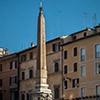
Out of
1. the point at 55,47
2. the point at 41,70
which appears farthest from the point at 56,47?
the point at 41,70

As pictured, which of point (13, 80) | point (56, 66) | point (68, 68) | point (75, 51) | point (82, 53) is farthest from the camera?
point (13, 80)

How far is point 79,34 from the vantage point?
52.9 metres

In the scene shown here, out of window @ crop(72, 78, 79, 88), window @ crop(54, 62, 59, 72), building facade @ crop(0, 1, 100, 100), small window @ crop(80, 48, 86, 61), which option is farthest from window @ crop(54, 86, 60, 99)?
small window @ crop(80, 48, 86, 61)

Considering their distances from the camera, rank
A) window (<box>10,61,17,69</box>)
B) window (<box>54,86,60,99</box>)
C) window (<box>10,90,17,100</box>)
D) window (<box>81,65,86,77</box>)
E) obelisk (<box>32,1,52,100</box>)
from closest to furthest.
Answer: obelisk (<box>32,1,52,100</box>)
window (<box>81,65,86,77</box>)
window (<box>54,86,60,99</box>)
window (<box>10,90,17,100</box>)
window (<box>10,61,17,69</box>)

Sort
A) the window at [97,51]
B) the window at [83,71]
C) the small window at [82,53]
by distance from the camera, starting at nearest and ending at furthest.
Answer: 1. the window at [97,51]
2. the window at [83,71]
3. the small window at [82,53]

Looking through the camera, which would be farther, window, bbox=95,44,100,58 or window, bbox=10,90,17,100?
window, bbox=10,90,17,100

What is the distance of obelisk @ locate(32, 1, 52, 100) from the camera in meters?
30.1

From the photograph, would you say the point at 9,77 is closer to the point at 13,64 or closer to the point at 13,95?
the point at 13,64

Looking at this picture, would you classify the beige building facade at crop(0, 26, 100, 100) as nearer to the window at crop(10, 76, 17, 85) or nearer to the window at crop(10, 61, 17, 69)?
the window at crop(10, 76, 17, 85)

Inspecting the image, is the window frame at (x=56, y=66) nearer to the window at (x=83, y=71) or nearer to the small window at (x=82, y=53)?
the small window at (x=82, y=53)

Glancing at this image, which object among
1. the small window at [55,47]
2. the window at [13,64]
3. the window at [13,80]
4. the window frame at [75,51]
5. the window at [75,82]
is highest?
the small window at [55,47]

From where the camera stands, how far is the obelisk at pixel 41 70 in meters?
30.1

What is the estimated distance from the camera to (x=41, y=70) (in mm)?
31062

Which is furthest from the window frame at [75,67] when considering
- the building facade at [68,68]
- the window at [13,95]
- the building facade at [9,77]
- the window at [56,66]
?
the window at [13,95]
